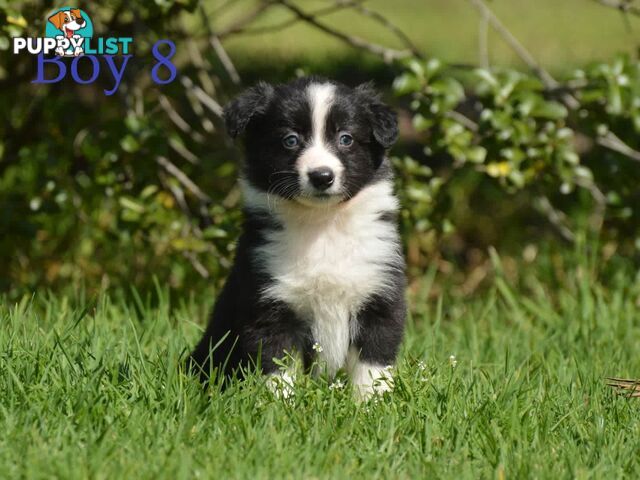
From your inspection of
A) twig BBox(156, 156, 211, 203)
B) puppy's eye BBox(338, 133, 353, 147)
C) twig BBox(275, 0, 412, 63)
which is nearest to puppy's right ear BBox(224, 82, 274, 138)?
puppy's eye BBox(338, 133, 353, 147)

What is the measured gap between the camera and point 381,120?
399cm

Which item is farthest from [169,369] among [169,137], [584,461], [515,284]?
[515,284]

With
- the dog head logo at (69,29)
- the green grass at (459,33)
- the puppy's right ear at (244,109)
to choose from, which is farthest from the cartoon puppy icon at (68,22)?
the green grass at (459,33)

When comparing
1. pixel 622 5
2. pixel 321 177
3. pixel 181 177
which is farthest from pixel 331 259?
pixel 622 5

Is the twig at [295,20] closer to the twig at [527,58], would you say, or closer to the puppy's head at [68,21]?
the twig at [527,58]

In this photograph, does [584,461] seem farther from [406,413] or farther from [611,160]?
[611,160]

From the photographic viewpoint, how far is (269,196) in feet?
13.0

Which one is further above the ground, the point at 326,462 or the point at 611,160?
the point at 611,160

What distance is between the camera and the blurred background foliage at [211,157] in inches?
203

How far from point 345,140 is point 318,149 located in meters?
0.14

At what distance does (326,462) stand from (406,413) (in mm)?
519

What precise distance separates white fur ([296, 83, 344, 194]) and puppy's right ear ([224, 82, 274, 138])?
0.72ft

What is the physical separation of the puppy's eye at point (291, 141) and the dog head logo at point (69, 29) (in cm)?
186

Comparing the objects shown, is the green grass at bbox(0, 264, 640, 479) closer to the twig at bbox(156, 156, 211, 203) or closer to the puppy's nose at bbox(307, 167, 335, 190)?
the puppy's nose at bbox(307, 167, 335, 190)
